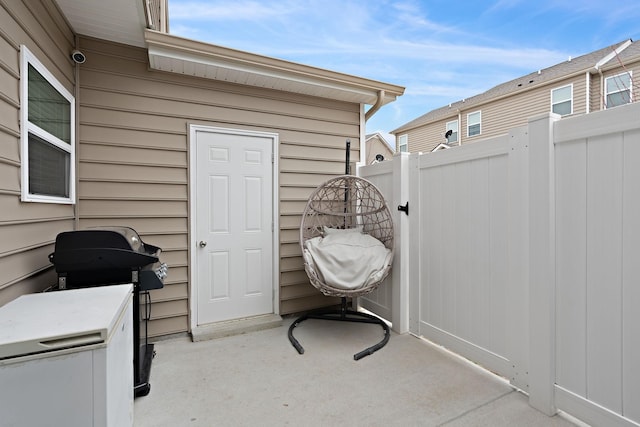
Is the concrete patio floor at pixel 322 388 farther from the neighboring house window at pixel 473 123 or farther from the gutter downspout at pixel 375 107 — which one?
the neighboring house window at pixel 473 123

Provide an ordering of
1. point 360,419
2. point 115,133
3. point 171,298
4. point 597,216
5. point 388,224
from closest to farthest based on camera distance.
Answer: point 597,216, point 360,419, point 115,133, point 171,298, point 388,224

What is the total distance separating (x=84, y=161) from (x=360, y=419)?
292cm

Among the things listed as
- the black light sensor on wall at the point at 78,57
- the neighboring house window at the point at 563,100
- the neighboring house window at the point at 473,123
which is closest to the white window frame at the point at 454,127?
the neighboring house window at the point at 473,123

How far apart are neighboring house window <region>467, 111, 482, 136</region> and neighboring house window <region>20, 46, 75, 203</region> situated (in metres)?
9.94

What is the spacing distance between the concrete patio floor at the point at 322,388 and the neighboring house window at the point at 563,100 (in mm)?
7804

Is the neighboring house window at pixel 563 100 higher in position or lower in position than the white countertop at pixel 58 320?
higher

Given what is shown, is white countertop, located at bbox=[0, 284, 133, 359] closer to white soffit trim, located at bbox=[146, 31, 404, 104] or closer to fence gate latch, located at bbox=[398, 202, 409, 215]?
white soffit trim, located at bbox=[146, 31, 404, 104]

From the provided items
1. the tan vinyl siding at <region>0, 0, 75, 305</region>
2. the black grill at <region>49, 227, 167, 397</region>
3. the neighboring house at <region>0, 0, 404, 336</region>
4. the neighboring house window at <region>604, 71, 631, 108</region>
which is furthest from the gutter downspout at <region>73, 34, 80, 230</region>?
the neighboring house window at <region>604, 71, 631, 108</region>

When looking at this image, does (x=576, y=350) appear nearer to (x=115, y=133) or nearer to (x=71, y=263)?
(x=71, y=263)

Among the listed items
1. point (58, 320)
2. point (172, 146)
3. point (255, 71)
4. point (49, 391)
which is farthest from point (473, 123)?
point (49, 391)

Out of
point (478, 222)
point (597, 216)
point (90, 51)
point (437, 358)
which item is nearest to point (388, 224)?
point (478, 222)

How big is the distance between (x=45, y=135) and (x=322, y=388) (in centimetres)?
253

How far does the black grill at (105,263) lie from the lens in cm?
196

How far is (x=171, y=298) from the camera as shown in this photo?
307cm
